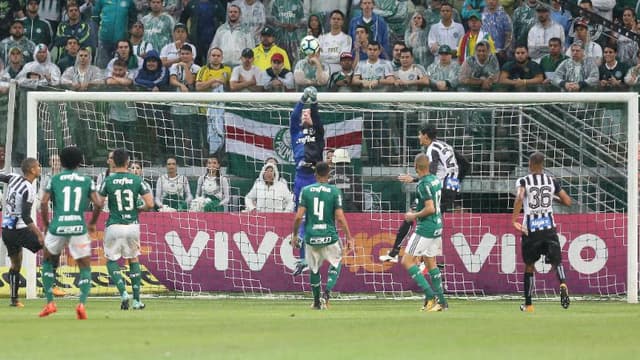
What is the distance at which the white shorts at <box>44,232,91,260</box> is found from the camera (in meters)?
15.6

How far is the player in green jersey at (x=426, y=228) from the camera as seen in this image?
1716cm

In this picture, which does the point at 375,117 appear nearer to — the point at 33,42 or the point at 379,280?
the point at 379,280

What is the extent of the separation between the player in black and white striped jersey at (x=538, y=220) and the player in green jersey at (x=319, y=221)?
235 centimetres

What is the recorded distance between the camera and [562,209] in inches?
853

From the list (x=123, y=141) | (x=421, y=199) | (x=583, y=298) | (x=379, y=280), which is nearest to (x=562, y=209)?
(x=583, y=298)

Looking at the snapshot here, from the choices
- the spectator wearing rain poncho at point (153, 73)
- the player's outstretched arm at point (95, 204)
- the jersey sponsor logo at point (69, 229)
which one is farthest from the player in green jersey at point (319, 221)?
the spectator wearing rain poncho at point (153, 73)

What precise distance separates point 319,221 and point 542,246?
2946mm

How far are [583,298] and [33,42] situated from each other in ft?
37.4

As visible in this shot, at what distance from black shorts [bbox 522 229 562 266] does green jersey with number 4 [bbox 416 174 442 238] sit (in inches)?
54.5

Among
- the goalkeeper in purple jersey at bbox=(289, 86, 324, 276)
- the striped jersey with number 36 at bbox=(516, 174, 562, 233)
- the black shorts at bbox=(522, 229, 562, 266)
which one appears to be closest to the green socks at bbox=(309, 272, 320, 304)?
the goalkeeper in purple jersey at bbox=(289, 86, 324, 276)

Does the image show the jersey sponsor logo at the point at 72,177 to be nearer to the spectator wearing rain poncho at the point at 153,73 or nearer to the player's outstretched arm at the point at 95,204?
the player's outstretched arm at the point at 95,204

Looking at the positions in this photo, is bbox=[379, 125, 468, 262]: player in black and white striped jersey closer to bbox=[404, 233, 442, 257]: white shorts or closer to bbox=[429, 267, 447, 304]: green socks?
bbox=[404, 233, 442, 257]: white shorts

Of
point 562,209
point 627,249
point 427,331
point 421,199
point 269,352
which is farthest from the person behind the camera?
point 562,209

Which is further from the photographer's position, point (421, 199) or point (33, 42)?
point (33, 42)
